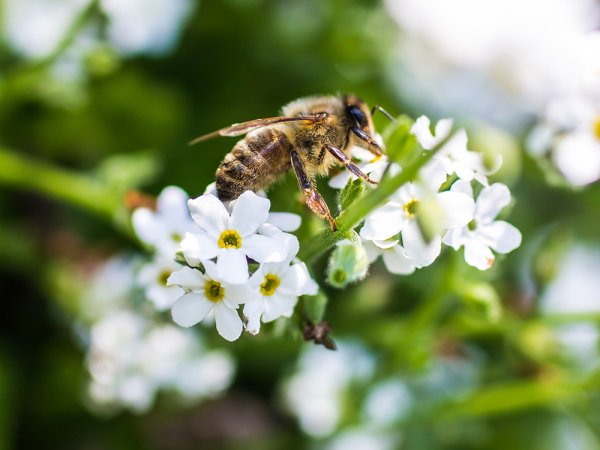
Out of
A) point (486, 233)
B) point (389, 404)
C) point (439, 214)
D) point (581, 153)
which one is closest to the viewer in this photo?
point (439, 214)

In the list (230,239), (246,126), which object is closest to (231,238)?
(230,239)

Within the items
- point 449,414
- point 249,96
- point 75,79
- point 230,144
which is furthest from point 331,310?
point 75,79

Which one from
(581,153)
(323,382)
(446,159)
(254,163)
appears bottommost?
(446,159)

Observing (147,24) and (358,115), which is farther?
(147,24)

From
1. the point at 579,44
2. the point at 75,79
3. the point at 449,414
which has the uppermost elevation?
the point at 75,79

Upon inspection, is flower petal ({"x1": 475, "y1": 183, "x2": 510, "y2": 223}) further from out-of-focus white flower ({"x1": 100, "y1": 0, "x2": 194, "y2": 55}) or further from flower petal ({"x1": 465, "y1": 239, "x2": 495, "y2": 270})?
out-of-focus white flower ({"x1": 100, "y1": 0, "x2": 194, "y2": 55})

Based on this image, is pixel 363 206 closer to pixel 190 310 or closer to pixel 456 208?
pixel 456 208

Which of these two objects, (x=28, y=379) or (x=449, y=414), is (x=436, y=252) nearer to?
(x=449, y=414)
